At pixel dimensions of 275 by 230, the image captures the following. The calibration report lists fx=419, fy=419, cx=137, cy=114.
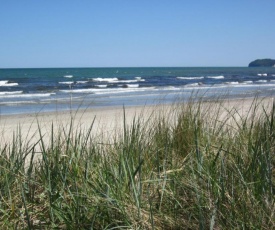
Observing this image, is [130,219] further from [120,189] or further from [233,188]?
[233,188]

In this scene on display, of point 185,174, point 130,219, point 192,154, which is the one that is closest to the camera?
point 130,219

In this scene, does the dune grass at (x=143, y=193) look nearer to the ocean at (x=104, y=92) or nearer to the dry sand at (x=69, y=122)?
the dry sand at (x=69, y=122)

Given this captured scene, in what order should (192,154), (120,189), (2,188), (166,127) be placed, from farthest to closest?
(166,127) < (192,154) < (2,188) < (120,189)

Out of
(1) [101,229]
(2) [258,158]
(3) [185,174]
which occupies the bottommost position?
(1) [101,229]

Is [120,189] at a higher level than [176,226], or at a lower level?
higher

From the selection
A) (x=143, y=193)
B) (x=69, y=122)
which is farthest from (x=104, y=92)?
(x=143, y=193)

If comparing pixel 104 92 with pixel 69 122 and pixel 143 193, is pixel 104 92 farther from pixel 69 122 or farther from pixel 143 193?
pixel 143 193

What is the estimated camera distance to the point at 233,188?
8.57 feet

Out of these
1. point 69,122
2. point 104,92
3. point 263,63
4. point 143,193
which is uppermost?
point 143,193

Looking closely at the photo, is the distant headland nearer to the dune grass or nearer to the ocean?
the ocean

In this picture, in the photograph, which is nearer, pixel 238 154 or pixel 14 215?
pixel 14 215

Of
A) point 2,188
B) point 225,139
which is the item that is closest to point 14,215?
point 2,188

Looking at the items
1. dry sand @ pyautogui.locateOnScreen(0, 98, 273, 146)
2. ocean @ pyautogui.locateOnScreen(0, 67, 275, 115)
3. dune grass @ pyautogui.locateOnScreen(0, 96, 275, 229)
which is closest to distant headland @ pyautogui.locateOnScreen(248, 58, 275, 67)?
ocean @ pyautogui.locateOnScreen(0, 67, 275, 115)

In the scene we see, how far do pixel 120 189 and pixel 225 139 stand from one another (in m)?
1.31
